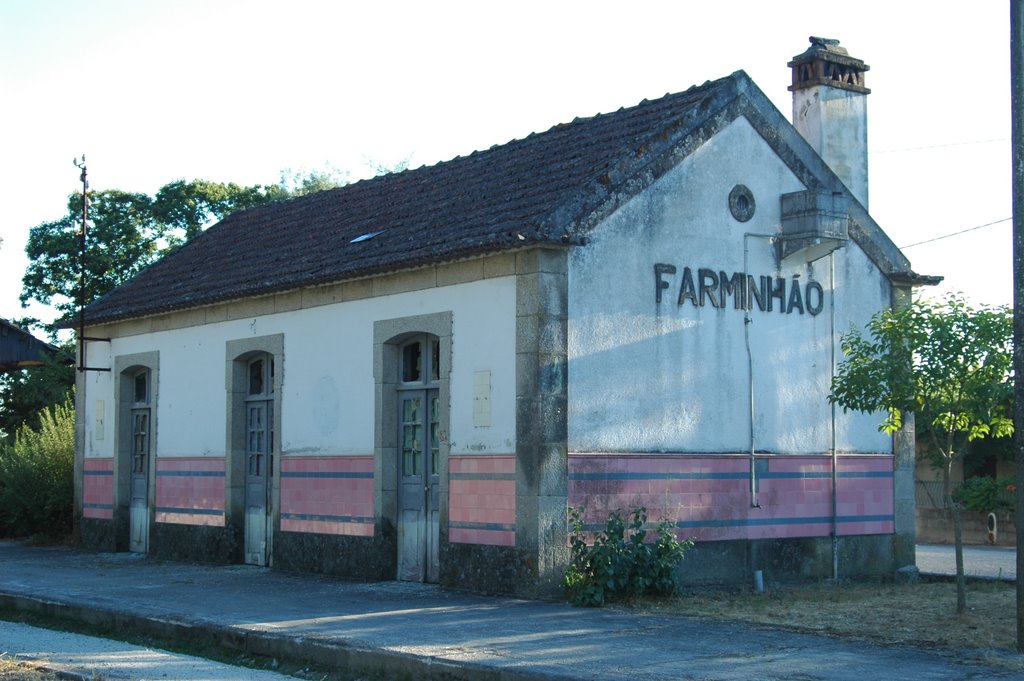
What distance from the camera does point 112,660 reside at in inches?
422

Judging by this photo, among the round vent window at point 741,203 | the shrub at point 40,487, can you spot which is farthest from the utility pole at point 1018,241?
the shrub at point 40,487

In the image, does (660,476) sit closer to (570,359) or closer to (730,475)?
(730,475)

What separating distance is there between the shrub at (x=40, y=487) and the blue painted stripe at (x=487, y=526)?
1155 centimetres

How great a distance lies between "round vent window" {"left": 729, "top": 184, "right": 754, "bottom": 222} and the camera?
51.6 feet

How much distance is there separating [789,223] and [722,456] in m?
3.02

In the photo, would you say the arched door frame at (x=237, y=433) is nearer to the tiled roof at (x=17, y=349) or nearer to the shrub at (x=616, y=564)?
the shrub at (x=616, y=564)

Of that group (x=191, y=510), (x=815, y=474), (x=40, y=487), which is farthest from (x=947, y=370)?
(x=40, y=487)

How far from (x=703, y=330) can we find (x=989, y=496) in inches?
555

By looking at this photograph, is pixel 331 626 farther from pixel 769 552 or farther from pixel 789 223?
pixel 789 223

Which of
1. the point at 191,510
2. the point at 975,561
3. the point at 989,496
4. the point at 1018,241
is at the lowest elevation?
the point at 975,561

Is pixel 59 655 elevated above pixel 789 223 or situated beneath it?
situated beneath

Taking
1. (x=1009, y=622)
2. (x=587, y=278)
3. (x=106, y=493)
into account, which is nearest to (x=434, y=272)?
(x=587, y=278)

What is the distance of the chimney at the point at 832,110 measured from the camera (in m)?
17.7

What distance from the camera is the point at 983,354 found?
1224 cm
